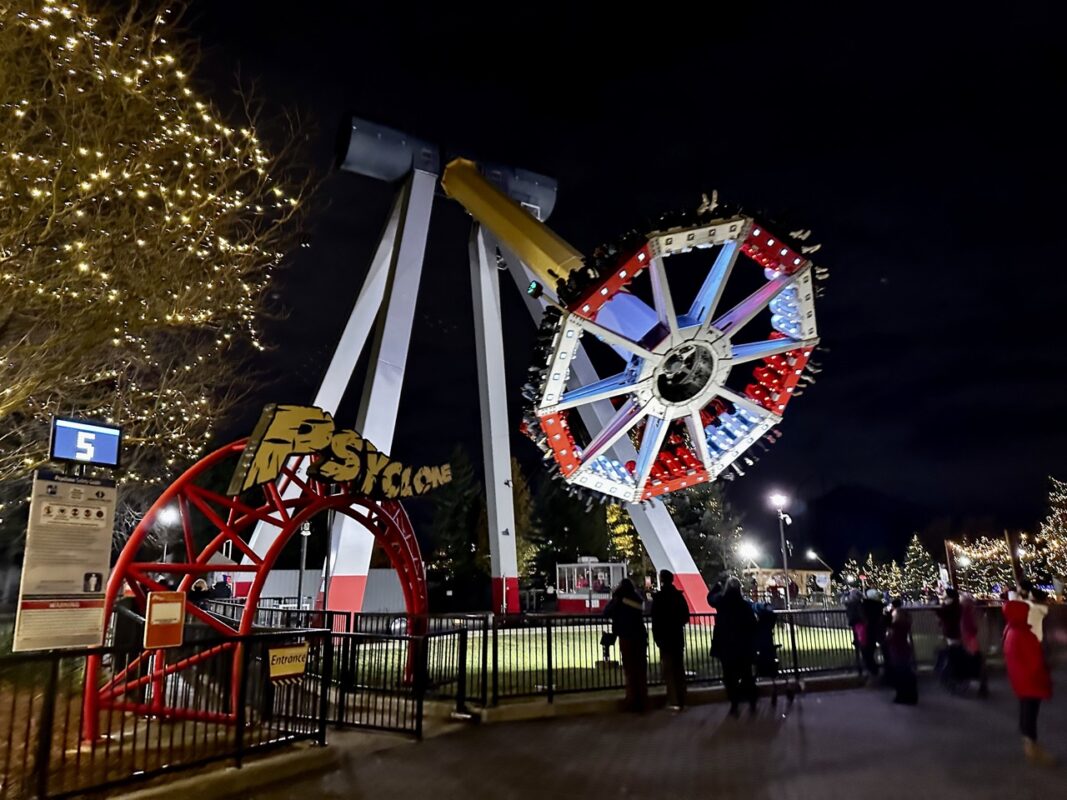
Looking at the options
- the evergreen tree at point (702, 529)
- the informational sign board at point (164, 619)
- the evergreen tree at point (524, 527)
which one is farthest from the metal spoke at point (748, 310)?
the evergreen tree at point (524, 527)

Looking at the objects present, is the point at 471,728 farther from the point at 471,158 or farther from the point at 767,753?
the point at 471,158

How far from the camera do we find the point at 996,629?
14.6 m

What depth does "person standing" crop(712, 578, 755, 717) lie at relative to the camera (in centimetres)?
935

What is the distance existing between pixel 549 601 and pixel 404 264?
26.8 m

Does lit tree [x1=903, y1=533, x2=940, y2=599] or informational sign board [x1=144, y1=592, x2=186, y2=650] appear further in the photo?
lit tree [x1=903, y1=533, x2=940, y2=599]

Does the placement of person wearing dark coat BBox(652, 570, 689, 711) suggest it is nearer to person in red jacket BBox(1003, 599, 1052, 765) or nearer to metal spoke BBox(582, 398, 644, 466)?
person in red jacket BBox(1003, 599, 1052, 765)

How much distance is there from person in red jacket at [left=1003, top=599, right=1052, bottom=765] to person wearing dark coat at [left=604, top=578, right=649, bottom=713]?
4.15 meters

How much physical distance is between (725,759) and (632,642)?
265 centimetres

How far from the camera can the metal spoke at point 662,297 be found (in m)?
13.3

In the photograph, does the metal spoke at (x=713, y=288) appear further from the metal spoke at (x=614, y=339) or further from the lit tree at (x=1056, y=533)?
the lit tree at (x=1056, y=533)

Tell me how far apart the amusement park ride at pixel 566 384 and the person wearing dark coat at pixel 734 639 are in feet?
15.2

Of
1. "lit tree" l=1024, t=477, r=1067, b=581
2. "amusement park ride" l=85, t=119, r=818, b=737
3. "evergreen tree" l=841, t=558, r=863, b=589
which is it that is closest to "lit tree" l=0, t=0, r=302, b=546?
"amusement park ride" l=85, t=119, r=818, b=737

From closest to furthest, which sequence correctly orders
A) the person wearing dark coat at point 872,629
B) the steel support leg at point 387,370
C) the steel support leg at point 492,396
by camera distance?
the person wearing dark coat at point 872,629 → the steel support leg at point 387,370 → the steel support leg at point 492,396

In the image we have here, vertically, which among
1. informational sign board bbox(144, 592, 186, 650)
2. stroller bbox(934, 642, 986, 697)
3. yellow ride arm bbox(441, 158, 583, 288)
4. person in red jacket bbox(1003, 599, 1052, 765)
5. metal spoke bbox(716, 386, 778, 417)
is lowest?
stroller bbox(934, 642, 986, 697)
